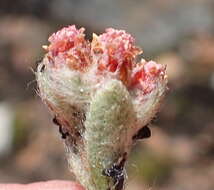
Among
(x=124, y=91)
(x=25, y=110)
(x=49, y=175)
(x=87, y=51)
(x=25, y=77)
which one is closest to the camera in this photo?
(x=124, y=91)

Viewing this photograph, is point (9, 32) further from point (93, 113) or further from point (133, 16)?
point (93, 113)

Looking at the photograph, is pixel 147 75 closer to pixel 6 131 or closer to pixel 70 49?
pixel 70 49

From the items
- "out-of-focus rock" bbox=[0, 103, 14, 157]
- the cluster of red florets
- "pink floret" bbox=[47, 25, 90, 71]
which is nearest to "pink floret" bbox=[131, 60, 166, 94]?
the cluster of red florets

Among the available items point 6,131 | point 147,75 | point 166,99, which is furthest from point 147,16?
point 147,75

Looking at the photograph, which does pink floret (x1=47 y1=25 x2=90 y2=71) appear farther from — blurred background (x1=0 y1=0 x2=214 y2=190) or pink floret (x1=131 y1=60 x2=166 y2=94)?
blurred background (x1=0 y1=0 x2=214 y2=190)

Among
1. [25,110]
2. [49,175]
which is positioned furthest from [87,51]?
[25,110]

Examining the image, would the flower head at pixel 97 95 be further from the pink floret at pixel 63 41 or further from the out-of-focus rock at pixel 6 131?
the out-of-focus rock at pixel 6 131
